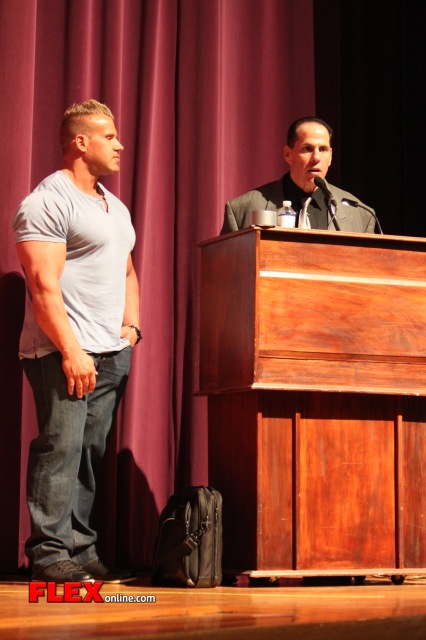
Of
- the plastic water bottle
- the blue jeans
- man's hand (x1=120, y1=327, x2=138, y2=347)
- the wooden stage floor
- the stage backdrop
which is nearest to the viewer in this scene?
the wooden stage floor

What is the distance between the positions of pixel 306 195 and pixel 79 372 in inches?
47.8

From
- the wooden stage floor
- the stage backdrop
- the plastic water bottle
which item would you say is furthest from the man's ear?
the wooden stage floor

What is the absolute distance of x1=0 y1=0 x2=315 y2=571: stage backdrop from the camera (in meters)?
4.03

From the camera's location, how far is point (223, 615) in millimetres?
2688

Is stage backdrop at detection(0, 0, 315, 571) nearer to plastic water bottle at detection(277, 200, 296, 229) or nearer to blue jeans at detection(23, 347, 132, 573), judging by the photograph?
Result: blue jeans at detection(23, 347, 132, 573)

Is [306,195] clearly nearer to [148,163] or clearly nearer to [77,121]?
[148,163]

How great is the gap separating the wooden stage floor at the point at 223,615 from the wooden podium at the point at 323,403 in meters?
0.20

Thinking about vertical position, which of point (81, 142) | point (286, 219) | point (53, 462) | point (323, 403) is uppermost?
point (81, 142)

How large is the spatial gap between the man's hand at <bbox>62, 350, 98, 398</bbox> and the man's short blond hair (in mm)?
771

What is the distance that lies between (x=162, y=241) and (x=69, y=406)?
1.08 metres

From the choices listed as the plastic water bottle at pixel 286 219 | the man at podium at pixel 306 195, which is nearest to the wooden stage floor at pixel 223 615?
the plastic water bottle at pixel 286 219

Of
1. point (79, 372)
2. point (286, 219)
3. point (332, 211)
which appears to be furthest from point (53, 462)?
point (332, 211)

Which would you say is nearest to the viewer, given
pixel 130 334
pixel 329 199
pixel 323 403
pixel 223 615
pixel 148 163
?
pixel 223 615

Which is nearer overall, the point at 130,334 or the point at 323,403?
the point at 323,403
